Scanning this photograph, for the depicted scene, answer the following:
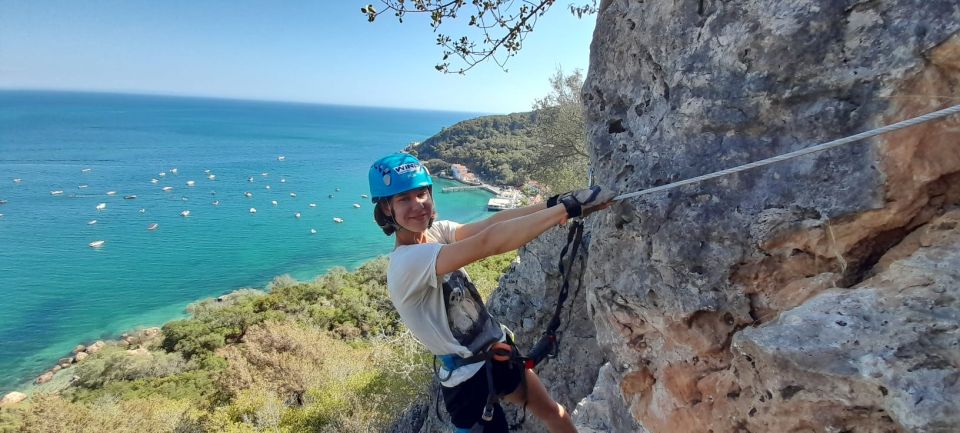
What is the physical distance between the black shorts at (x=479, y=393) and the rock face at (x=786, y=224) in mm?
778

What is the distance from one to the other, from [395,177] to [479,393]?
5.47 ft

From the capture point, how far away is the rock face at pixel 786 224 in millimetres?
1675

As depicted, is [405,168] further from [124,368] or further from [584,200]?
[124,368]

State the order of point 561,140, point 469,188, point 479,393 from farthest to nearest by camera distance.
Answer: point 469,188 < point 561,140 < point 479,393

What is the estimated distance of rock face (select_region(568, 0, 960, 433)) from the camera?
1.67 meters

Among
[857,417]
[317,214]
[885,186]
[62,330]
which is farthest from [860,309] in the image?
A: [317,214]

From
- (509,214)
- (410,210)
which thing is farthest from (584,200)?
(410,210)

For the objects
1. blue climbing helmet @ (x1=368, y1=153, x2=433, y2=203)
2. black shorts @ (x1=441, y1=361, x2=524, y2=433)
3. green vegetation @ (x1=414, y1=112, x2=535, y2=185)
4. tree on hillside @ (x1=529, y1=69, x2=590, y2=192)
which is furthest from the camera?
green vegetation @ (x1=414, y1=112, x2=535, y2=185)

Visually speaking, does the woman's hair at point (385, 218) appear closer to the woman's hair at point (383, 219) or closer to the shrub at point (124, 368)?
the woman's hair at point (383, 219)

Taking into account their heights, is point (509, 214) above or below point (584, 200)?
below

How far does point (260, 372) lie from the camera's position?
18.6 m

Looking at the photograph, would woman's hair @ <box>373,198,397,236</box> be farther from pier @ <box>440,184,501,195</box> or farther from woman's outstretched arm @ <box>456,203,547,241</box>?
pier @ <box>440,184,501,195</box>

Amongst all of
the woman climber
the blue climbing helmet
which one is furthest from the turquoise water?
the blue climbing helmet

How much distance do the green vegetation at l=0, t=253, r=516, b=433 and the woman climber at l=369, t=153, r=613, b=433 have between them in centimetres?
891
